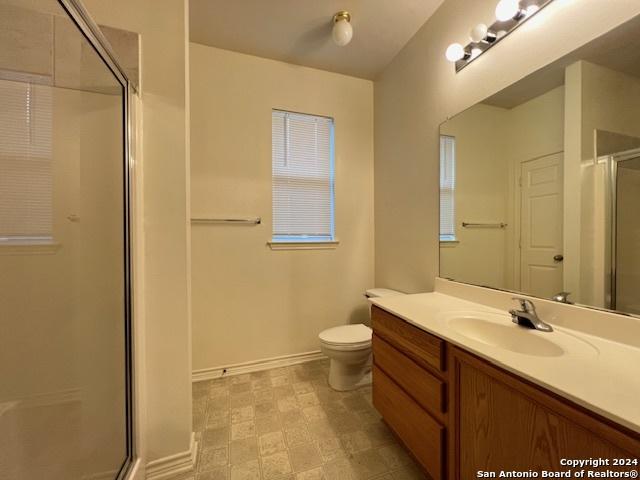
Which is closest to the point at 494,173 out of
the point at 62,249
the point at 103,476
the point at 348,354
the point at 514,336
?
the point at 514,336

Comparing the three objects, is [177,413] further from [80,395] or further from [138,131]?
[138,131]

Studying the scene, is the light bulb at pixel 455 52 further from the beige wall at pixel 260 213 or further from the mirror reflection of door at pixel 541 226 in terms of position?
the beige wall at pixel 260 213

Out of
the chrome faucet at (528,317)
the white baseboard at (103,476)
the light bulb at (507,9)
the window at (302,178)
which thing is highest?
the light bulb at (507,9)

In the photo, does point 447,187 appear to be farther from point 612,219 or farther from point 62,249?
point 62,249

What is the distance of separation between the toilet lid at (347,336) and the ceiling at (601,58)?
1.59 metres

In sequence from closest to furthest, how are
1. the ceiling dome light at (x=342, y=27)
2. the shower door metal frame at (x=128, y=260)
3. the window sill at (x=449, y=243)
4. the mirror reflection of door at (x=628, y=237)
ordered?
the mirror reflection of door at (x=628, y=237) → the shower door metal frame at (x=128, y=260) → the window sill at (x=449, y=243) → the ceiling dome light at (x=342, y=27)

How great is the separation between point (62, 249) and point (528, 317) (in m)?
1.95

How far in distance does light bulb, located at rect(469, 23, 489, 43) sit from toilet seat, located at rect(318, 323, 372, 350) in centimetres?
185

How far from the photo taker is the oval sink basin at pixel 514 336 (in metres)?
0.81

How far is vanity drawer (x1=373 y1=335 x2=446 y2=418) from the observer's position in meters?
0.93

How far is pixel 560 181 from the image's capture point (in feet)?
3.30

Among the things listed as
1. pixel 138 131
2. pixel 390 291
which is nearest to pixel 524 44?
pixel 390 291

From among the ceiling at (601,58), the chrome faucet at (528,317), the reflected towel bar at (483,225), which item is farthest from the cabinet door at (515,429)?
the ceiling at (601,58)

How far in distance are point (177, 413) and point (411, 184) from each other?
1.99m
